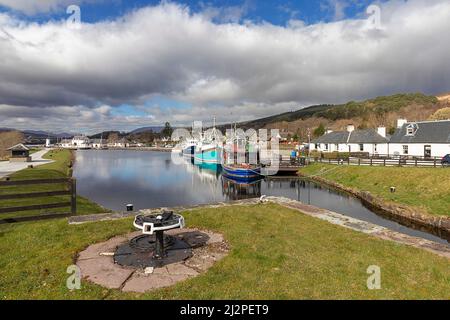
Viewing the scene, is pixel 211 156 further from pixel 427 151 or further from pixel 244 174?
pixel 427 151

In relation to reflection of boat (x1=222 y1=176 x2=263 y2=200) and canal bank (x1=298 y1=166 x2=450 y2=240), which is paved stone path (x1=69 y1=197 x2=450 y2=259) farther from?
reflection of boat (x1=222 y1=176 x2=263 y2=200)

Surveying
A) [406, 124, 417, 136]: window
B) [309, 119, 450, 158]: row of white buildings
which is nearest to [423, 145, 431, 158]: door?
[309, 119, 450, 158]: row of white buildings

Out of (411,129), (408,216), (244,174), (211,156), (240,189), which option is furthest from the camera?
(211,156)

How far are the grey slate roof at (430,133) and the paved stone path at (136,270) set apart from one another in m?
40.4

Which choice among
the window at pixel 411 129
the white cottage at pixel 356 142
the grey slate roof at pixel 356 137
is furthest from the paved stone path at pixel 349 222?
the grey slate roof at pixel 356 137

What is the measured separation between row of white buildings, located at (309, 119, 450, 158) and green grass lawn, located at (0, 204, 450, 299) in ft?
119

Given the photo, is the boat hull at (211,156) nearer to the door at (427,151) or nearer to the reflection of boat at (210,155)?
the reflection of boat at (210,155)

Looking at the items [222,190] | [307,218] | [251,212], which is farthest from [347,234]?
[222,190]

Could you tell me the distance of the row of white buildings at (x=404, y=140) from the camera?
36812 mm

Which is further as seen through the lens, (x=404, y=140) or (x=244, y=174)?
(x=404, y=140)

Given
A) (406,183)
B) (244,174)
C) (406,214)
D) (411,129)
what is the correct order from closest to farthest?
(406,214) < (406,183) < (244,174) < (411,129)

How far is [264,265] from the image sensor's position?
6422 millimetres

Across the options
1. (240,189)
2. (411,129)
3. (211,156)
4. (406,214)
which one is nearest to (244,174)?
(240,189)

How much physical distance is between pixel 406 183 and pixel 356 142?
96.5ft
